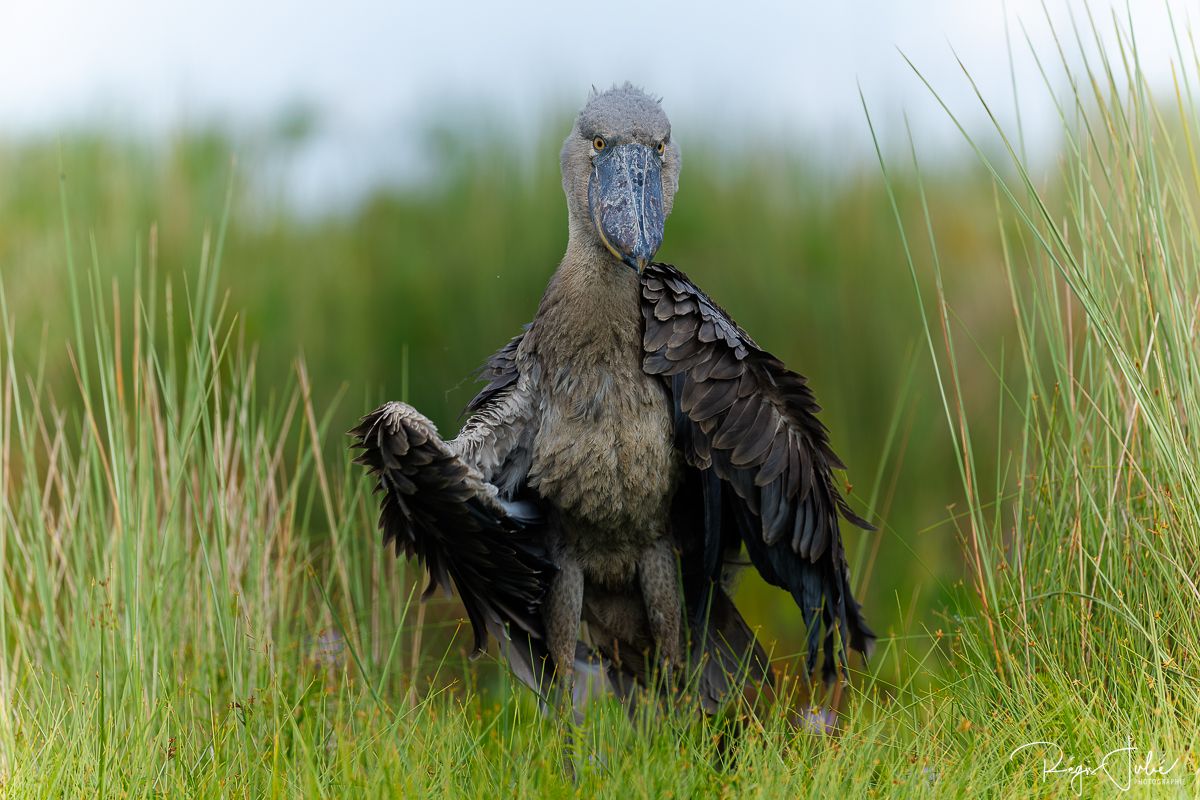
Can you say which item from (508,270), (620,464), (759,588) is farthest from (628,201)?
(508,270)

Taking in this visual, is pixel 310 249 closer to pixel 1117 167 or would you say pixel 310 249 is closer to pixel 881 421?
pixel 881 421

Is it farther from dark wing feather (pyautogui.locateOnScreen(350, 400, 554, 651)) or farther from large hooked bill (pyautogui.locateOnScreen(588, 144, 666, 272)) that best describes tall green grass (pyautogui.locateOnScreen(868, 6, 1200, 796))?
dark wing feather (pyautogui.locateOnScreen(350, 400, 554, 651))

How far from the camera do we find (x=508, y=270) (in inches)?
276

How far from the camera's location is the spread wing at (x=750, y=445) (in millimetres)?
3283

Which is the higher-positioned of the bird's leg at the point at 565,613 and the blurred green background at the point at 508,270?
the blurred green background at the point at 508,270

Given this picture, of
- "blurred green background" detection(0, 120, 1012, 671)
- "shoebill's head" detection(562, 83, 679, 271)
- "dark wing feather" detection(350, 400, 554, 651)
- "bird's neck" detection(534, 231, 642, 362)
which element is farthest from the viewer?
"blurred green background" detection(0, 120, 1012, 671)

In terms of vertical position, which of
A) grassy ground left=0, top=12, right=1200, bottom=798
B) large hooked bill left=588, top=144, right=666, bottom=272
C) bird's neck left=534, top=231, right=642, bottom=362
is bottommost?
grassy ground left=0, top=12, right=1200, bottom=798

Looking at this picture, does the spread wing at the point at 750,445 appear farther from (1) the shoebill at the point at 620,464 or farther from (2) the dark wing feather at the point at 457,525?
A: (2) the dark wing feather at the point at 457,525

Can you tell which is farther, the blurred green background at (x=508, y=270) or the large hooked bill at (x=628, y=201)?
the blurred green background at (x=508, y=270)

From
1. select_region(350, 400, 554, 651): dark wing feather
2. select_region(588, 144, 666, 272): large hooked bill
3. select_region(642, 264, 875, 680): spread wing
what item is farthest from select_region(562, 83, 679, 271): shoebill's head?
select_region(350, 400, 554, 651): dark wing feather

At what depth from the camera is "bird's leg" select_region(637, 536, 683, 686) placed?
137 inches

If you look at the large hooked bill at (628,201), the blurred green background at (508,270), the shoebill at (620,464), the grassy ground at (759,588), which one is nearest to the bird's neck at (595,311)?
the shoebill at (620,464)

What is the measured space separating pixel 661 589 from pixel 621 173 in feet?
4.00

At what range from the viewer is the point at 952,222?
7.37 m
